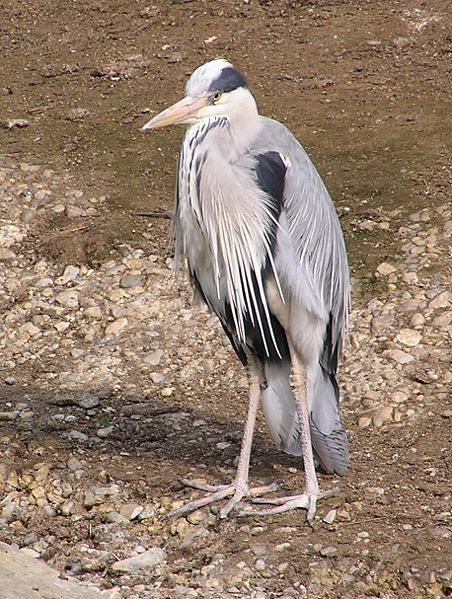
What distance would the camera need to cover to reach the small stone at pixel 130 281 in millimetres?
5520

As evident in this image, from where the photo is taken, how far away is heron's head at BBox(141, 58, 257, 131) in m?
3.53

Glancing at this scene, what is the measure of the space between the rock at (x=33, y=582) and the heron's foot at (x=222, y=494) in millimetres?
479

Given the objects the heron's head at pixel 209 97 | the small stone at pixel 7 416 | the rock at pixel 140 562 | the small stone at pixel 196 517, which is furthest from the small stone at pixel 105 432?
the heron's head at pixel 209 97

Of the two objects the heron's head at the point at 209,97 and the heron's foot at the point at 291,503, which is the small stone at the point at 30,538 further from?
the heron's head at the point at 209,97

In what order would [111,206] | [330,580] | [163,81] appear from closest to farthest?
1. [330,580]
2. [111,206]
3. [163,81]

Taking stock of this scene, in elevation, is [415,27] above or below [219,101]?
below

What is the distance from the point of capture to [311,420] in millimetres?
4070

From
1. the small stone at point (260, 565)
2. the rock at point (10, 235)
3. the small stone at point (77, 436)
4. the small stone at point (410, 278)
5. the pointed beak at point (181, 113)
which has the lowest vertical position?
the small stone at point (77, 436)

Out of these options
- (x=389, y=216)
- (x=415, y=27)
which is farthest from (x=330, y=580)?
(x=415, y=27)

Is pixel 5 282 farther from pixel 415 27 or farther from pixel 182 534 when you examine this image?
pixel 415 27

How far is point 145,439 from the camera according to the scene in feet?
14.7

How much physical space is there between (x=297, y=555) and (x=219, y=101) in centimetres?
158

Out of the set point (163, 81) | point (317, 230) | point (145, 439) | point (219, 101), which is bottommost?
point (145, 439)

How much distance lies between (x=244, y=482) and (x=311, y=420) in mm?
359
